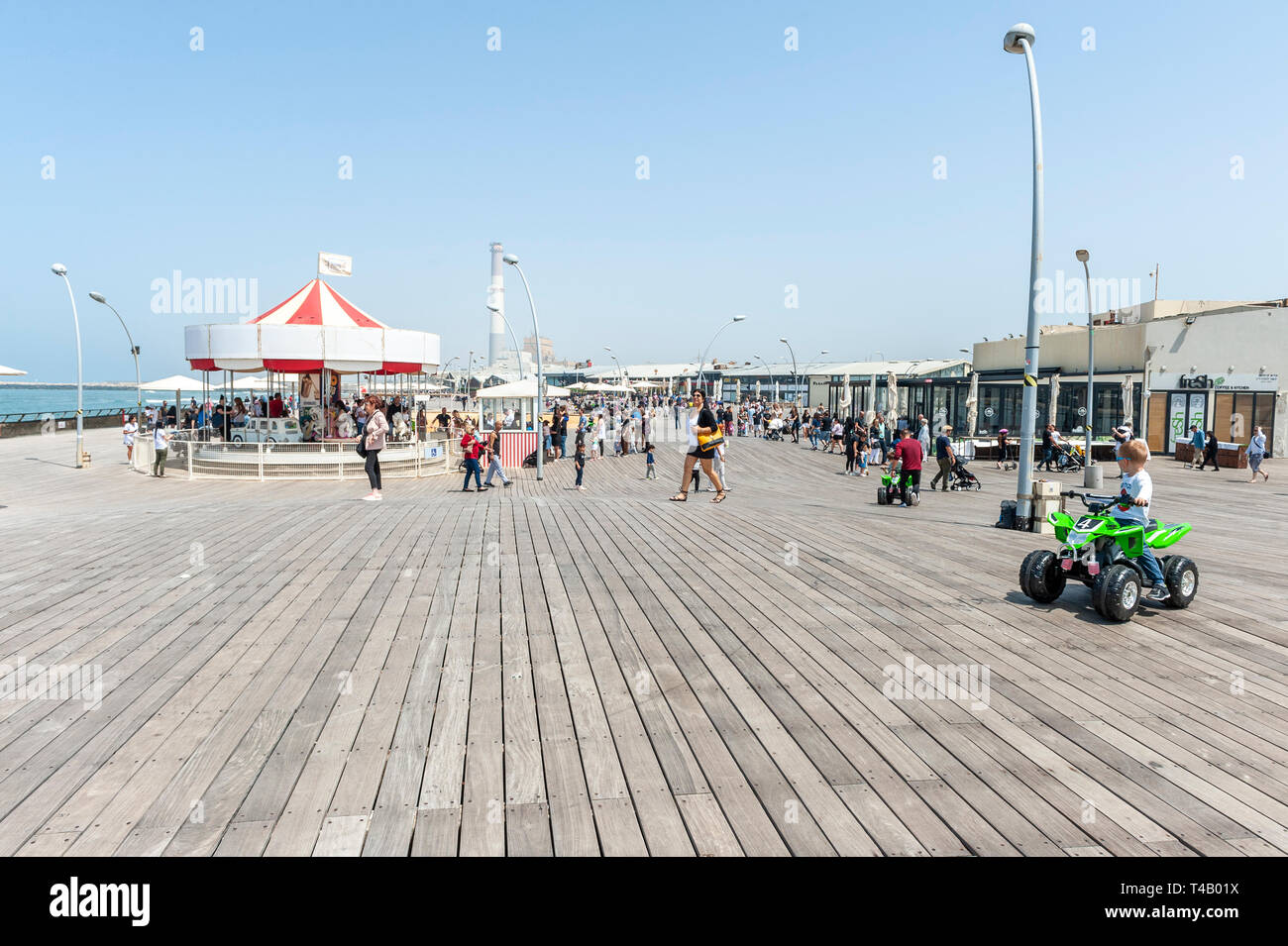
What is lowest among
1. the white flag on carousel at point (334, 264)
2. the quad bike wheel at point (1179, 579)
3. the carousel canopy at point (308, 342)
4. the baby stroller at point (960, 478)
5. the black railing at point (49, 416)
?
the baby stroller at point (960, 478)

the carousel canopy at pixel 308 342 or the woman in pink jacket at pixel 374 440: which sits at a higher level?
the carousel canopy at pixel 308 342

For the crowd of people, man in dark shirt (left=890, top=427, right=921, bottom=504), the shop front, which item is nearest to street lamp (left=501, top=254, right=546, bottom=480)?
the crowd of people

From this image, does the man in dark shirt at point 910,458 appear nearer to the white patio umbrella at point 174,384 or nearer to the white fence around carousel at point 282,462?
the white fence around carousel at point 282,462

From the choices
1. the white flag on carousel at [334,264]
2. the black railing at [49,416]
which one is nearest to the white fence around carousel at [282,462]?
the white flag on carousel at [334,264]

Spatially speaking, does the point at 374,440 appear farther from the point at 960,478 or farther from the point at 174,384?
the point at 174,384

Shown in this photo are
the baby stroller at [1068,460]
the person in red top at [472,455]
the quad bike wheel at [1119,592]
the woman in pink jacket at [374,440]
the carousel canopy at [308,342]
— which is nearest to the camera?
the quad bike wheel at [1119,592]

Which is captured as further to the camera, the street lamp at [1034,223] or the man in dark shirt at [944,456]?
the man in dark shirt at [944,456]

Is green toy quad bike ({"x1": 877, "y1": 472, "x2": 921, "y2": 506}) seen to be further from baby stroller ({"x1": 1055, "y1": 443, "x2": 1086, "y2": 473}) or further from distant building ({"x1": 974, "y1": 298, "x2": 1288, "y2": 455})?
distant building ({"x1": 974, "y1": 298, "x2": 1288, "y2": 455})

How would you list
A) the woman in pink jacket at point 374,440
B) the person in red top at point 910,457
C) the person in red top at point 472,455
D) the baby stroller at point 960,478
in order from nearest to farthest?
1. the woman in pink jacket at point 374,440
2. the person in red top at point 910,457
3. the person in red top at point 472,455
4. the baby stroller at point 960,478

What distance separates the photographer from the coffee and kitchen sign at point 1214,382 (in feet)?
101

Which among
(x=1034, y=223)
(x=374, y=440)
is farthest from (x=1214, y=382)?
(x=374, y=440)

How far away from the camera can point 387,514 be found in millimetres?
11688
